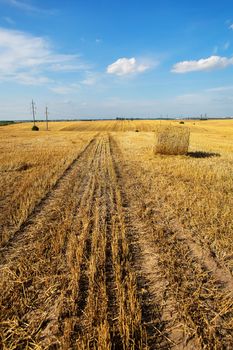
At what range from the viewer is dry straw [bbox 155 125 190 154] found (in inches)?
615

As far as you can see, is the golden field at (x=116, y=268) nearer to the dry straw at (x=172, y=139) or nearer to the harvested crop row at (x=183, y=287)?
the harvested crop row at (x=183, y=287)

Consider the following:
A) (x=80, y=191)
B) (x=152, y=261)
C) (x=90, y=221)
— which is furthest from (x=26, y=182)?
(x=152, y=261)

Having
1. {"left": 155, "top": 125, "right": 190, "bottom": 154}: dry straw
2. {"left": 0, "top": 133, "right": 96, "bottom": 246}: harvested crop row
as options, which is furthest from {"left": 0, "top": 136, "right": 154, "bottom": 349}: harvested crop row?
{"left": 155, "top": 125, "right": 190, "bottom": 154}: dry straw

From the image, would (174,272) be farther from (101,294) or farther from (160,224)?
(160,224)

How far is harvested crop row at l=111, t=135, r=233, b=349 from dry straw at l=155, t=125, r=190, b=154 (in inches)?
383

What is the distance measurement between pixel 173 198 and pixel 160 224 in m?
1.95

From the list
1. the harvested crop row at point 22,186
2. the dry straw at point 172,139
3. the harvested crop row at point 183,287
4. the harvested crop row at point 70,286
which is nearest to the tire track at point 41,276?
the harvested crop row at point 70,286

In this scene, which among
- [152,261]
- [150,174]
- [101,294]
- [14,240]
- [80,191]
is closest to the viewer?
[101,294]

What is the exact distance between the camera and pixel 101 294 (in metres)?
3.55

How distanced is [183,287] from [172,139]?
12544 millimetres

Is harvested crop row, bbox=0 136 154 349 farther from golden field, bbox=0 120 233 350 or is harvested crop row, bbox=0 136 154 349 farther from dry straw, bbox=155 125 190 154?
dry straw, bbox=155 125 190 154

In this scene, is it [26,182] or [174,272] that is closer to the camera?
[174,272]

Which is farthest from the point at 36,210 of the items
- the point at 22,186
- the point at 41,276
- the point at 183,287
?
the point at 183,287

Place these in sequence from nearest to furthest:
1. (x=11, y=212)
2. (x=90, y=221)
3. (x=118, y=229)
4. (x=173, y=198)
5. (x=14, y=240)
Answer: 1. (x=14, y=240)
2. (x=118, y=229)
3. (x=90, y=221)
4. (x=11, y=212)
5. (x=173, y=198)
